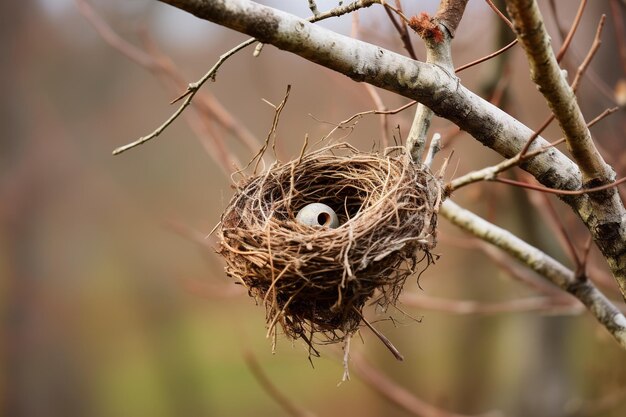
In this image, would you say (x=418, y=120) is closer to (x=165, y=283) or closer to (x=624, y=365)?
(x=624, y=365)

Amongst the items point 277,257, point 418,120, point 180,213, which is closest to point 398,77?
point 418,120

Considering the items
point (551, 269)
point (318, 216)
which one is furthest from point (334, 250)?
point (551, 269)

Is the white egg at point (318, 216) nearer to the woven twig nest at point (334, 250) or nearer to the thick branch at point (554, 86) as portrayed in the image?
the woven twig nest at point (334, 250)

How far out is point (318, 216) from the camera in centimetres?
181

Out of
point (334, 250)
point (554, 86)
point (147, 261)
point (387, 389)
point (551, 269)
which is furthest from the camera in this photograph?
point (147, 261)

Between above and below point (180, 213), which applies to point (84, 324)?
below

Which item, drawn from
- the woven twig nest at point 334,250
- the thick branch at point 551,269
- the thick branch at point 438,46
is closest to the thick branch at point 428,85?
the thick branch at point 438,46

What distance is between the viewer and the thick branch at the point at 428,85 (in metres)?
1.21

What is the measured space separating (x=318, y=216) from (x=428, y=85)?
53 cm

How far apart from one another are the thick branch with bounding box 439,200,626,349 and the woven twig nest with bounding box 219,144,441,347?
62 cm

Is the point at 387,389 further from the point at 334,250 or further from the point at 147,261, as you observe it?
the point at 147,261

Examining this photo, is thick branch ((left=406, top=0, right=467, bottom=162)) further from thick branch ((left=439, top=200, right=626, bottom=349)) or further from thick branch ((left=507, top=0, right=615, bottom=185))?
thick branch ((left=439, top=200, right=626, bottom=349))

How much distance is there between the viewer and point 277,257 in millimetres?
1522

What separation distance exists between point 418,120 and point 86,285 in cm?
668
